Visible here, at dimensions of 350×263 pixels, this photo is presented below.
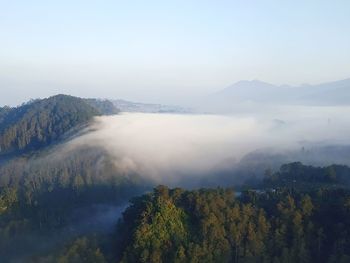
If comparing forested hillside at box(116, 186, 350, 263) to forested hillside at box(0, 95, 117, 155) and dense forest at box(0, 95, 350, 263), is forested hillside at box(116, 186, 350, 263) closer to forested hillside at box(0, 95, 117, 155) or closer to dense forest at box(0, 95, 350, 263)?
dense forest at box(0, 95, 350, 263)

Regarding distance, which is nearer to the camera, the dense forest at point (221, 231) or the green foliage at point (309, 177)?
the dense forest at point (221, 231)

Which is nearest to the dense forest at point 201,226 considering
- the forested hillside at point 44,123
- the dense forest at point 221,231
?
the dense forest at point 221,231

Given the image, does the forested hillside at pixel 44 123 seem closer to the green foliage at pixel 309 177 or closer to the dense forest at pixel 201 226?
the dense forest at pixel 201 226

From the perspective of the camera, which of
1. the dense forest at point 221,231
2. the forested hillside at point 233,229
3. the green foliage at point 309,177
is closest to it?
the dense forest at point 221,231

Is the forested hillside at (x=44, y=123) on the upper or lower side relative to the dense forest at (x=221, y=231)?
upper

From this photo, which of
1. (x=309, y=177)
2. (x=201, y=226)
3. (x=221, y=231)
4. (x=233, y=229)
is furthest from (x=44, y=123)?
(x=233, y=229)

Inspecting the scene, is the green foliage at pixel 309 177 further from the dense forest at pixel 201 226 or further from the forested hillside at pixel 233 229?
the forested hillside at pixel 233 229

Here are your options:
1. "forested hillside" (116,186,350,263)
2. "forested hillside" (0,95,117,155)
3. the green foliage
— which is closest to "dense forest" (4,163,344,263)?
"forested hillside" (116,186,350,263)

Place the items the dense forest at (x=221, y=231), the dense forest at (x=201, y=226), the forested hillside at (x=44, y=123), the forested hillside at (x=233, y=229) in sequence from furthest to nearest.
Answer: the forested hillside at (x=44, y=123)
the dense forest at (x=201, y=226)
the forested hillside at (x=233, y=229)
the dense forest at (x=221, y=231)

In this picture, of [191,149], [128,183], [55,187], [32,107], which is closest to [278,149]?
[191,149]
